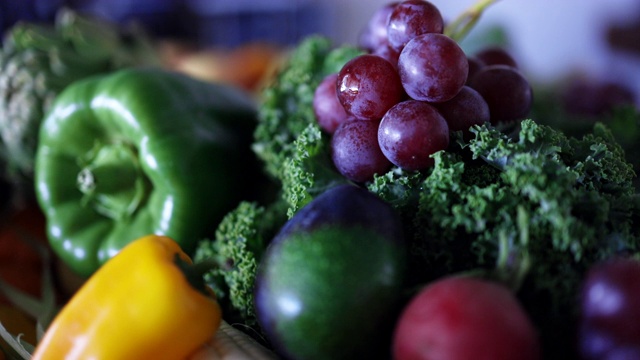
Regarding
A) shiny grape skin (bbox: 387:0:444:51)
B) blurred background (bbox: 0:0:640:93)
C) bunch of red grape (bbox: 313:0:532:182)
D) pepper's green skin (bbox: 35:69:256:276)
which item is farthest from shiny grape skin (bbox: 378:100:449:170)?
blurred background (bbox: 0:0:640:93)

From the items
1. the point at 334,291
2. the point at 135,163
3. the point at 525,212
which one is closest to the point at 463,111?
the point at 525,212

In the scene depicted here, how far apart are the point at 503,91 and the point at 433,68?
6.6 inches

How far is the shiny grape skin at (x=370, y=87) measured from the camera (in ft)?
2.06

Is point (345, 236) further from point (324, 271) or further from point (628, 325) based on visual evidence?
point (628, 325)

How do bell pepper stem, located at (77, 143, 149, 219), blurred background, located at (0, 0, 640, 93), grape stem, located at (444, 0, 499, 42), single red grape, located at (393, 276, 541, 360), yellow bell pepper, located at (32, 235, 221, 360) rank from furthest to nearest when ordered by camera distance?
blurred background, located at (0, 0, 640, 93) → bell pepper stem, located at (77, 143, 149, 219) → grape stem, located at (444, 0, 499, 42) → yellow bell pepper, located at (32, 235, 221, 360) → single red grape, located at (393, 276, 541, 360)

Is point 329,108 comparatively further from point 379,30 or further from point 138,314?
point 138,314

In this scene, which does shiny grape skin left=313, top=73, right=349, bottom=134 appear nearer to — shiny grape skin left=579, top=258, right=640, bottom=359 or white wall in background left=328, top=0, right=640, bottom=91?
shiny grape skin left=579, top=258, right=640, bottom=359

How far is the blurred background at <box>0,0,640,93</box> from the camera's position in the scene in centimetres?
200

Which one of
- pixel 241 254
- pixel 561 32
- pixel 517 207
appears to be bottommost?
pixel 561 32

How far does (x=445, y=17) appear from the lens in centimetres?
208

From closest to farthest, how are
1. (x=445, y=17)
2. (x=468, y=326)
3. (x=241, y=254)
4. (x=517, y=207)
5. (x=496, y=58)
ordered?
(x=468, y=326) < (x=517, y=207) < (x=241, y=254) < (x=496, y=58) < (x=445, y=17)

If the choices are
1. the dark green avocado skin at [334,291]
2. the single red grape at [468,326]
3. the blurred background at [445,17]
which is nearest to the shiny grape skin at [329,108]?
the dark green avocado skin at [334,291]

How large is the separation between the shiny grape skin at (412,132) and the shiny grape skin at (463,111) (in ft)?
0.09

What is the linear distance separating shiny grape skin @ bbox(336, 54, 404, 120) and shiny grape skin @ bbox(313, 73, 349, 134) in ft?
0.26
